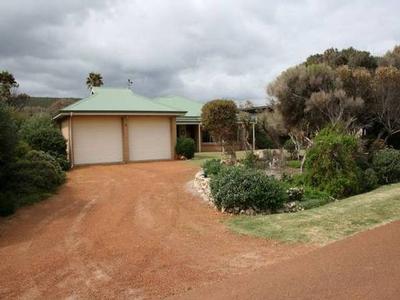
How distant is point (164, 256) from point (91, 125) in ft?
54.2

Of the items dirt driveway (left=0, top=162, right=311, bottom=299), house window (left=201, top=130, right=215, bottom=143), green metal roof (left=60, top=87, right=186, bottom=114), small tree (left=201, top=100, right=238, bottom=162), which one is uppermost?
green metal roof (left=60, top=87, right=186, bottom=114)

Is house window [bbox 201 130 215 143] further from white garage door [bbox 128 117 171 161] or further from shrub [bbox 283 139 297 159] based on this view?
shrub [bbox 283 139 297 159]

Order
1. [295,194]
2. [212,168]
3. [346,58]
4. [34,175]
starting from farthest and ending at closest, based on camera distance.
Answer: [346,58], [212,168], [34,175], [295,194]

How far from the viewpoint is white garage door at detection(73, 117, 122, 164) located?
22.6m

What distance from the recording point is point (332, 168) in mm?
13750

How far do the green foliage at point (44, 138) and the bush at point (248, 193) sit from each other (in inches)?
417

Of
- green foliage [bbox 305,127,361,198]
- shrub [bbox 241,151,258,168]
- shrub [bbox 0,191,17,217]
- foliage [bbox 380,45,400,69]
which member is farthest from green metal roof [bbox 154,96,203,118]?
shrub [bbox 0,191,17,217]

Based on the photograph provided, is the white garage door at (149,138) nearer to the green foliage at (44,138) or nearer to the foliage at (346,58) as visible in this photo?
the green foliage at (44,138)

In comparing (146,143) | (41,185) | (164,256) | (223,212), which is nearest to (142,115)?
(146,143)

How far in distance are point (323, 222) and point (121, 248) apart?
4.09 metres

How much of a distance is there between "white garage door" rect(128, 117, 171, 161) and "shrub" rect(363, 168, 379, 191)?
11.8 metres

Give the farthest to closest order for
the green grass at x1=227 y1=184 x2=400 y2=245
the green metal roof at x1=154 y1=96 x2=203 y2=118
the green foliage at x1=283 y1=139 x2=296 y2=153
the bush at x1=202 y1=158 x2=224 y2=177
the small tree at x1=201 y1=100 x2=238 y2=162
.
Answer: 1. the green metal roof at x1=154 y1=96 x2=203 y2=118
2. the small tree at x1=201 y1=100 x2=238 y2=162
3. the green foliage at x1=283 y1=139 x2=296 y2=153
4. the bush at x1=202 y1=158 x2=224 y2=177
5. the green grass at x1=227 y1=184 x2=400 y2=245

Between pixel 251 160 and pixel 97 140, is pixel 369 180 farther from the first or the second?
pixel 97 140

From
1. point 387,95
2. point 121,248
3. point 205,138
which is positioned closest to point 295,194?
point 121,248
